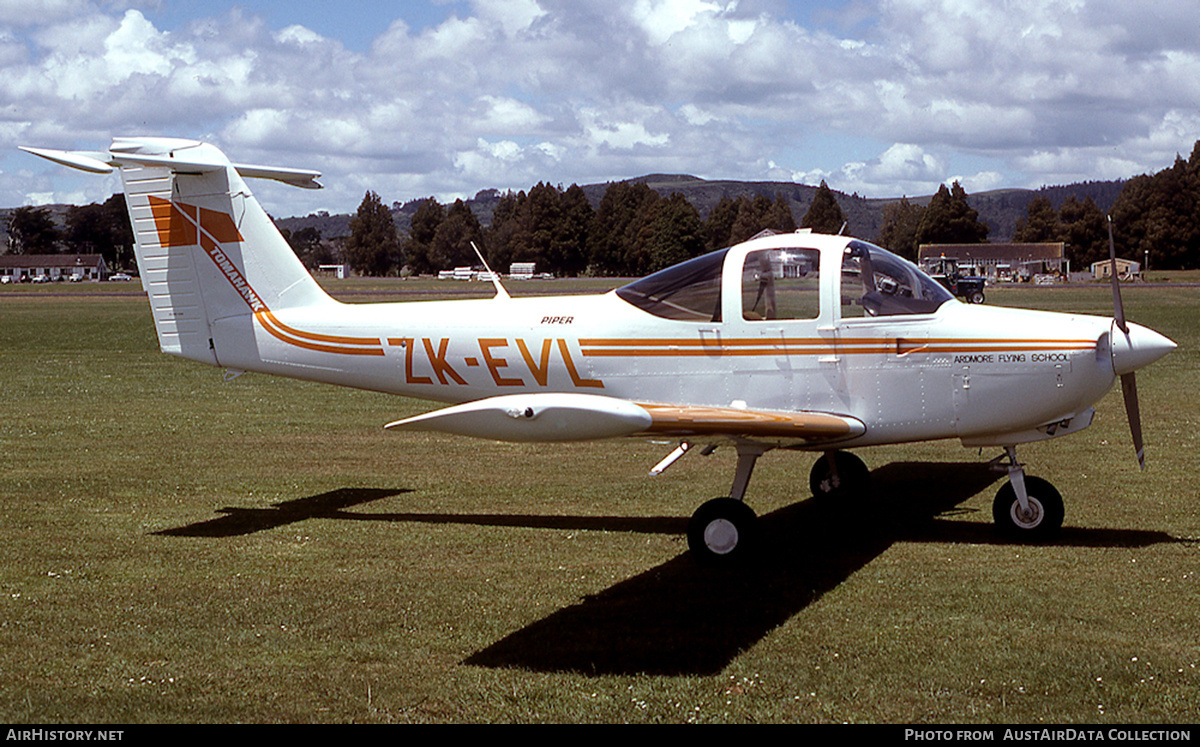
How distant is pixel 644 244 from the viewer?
113438 mm

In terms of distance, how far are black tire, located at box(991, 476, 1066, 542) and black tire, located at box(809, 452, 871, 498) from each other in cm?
173

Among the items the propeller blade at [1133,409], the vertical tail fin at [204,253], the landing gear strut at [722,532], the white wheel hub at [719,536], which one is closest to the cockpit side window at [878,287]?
the propeller blade at [1133,409]

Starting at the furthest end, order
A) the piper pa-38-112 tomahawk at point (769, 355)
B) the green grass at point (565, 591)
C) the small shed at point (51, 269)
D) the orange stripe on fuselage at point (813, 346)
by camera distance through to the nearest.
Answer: the small shed at point (51, 269), the orange stripe on fuselage at point (813, 346), the piper pa-38-112 tomahawk at point (769, 355), the green grass at point (565, 591)

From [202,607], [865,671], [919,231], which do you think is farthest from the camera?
[919,231]

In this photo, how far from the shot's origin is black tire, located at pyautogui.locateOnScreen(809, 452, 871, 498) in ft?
35.4

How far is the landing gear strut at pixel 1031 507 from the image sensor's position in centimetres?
909

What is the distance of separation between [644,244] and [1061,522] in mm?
105309

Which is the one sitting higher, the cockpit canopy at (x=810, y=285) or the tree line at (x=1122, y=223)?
the tree line at (x=1122, y=223)

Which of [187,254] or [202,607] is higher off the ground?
[187,254]

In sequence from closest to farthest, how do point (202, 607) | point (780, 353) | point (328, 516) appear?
point (202, 607) < point (780, 353) < point (328, 516)

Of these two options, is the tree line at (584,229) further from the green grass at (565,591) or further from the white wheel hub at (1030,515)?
the white wheel hub at (1030,515)

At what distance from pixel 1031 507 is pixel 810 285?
2.62m
